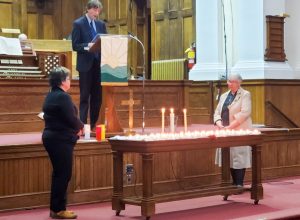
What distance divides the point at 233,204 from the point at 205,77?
619cm

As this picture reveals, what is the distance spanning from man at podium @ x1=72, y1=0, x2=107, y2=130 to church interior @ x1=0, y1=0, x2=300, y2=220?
7.2 inches

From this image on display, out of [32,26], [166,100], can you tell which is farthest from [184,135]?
[32,26]

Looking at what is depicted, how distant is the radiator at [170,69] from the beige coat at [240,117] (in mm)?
6068

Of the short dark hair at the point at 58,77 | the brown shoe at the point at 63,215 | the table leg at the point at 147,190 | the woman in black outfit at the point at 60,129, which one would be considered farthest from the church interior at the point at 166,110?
the short dark hair at the point at 58,77

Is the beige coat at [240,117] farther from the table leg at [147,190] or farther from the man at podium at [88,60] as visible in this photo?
the table leg at [147,190]

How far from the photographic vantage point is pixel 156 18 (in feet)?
52.3

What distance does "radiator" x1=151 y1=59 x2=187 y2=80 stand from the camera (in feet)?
48.6

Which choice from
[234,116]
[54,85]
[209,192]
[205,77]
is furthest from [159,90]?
[54,85]

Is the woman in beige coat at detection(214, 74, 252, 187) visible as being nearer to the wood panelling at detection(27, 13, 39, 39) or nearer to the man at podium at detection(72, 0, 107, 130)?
the man at podium at detection(72, 0, 107, 130)

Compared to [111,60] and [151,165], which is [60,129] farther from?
[111,60]

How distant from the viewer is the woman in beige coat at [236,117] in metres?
8.50

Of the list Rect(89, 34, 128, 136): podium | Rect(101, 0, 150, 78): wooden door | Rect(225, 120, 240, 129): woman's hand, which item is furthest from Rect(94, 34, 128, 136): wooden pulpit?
Rect(101, 0, 150, 78): wooden door

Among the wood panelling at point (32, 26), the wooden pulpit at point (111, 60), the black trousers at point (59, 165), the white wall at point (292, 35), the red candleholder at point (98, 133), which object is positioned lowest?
the black trousers at point (59, 165)

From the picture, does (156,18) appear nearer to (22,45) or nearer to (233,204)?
(22,45)
